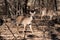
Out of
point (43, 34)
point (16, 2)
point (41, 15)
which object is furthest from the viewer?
point (16, 2)

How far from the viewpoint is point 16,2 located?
3857 mm

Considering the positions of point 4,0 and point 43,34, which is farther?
point 4,0

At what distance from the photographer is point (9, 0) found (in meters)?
3.87

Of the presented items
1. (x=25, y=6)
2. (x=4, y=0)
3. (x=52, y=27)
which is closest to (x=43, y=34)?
(x=52, y=27)

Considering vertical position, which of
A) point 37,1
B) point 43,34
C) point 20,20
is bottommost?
point 43,34

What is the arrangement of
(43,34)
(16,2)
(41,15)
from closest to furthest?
1. (43,34)
2. (41,15)
3. (16,2)

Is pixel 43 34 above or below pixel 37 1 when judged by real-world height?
below

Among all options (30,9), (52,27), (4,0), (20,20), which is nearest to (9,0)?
(4,0)

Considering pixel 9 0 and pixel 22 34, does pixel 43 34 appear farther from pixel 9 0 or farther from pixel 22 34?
pixel 9 0

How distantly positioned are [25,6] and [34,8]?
0.57 ft

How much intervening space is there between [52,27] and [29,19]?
380mm

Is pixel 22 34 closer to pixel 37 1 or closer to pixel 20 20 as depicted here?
pixel 20 20

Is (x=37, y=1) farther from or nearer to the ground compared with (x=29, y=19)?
farther from the ground

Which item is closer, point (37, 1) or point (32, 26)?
point (32, 26)
